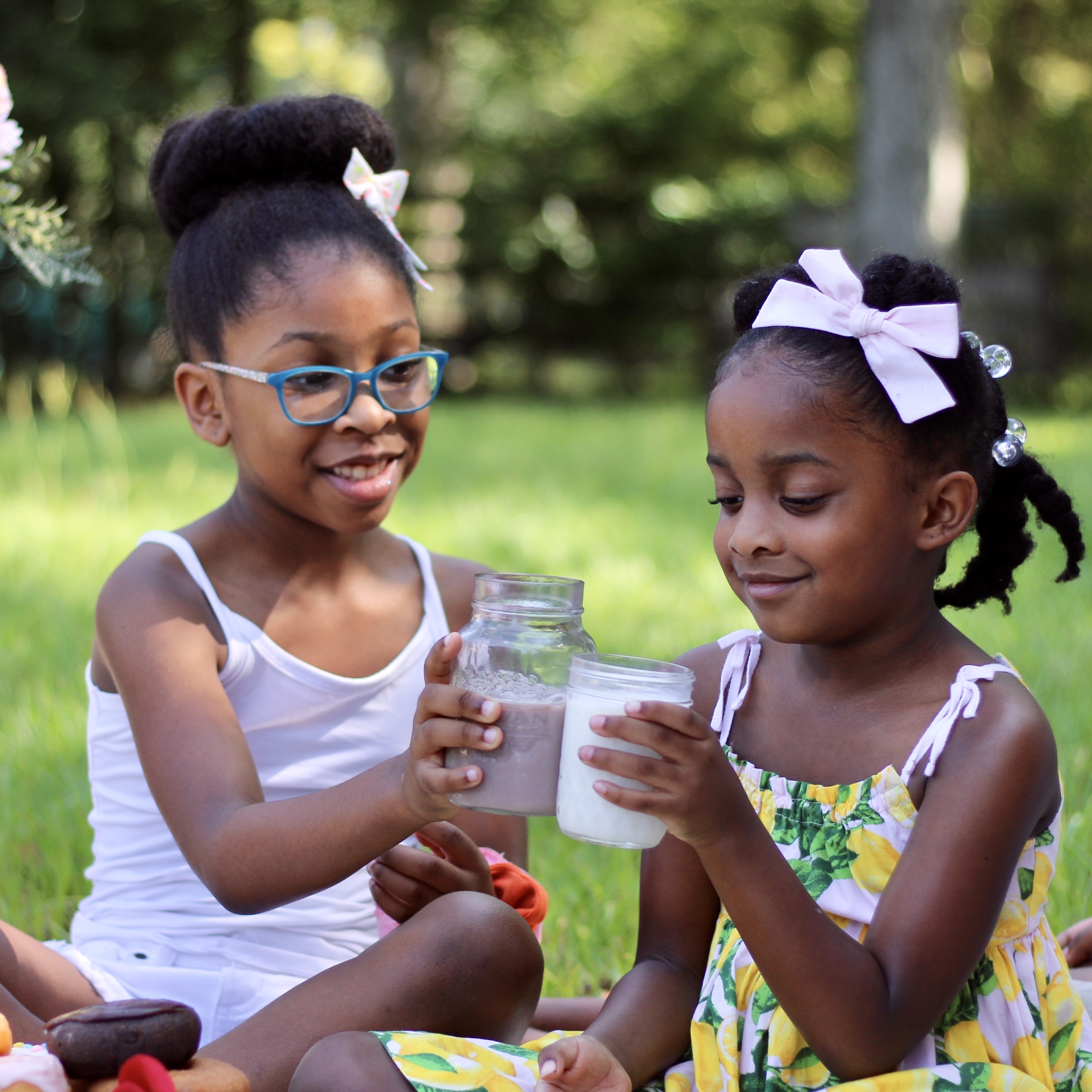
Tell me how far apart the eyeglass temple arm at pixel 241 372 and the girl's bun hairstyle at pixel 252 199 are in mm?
44

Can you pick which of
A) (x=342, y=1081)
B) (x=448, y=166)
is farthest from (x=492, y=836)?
(x=448, y=166)

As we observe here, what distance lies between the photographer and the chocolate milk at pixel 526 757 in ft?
5.08

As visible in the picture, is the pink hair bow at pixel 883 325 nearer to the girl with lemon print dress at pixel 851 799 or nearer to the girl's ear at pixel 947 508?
the girl with lemon print dress at pixel 851 799

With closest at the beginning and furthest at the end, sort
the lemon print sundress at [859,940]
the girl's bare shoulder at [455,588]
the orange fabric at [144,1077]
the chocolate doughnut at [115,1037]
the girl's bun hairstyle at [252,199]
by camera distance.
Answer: the orange fabric at [144,1077]
the chocolate doughnut at [115,1037]
the lemon print sundress at [859,940]
the girl's bun hairstyle at [252,199]
the girl's bare shoulder at [455,588]

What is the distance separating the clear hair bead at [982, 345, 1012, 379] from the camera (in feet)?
6.33

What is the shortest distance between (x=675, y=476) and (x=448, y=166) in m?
9.58

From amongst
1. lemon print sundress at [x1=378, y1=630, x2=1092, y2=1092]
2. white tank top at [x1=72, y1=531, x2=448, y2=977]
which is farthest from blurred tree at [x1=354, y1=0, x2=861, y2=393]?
lemon print sundress at [x1=378, y1=630, x2=1092, y2=1092]

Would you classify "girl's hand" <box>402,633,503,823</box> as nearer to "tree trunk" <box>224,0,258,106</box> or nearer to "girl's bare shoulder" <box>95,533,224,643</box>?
"girl's bare shoulder" <box>95,533,224,643</box>

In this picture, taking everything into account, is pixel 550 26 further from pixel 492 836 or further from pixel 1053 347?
pixel 492 836

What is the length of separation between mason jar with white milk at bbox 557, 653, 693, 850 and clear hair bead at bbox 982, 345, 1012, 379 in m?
0.78

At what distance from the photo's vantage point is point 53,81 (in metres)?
12.6

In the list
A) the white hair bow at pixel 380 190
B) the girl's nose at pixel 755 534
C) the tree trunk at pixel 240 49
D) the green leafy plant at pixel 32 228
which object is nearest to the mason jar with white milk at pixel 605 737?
the girl's nose at pixel 755 534

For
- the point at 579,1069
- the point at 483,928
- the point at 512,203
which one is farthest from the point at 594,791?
the point at 512,203

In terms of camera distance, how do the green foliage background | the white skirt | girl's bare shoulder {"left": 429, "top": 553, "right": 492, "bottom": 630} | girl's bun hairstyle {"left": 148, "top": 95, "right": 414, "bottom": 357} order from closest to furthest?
the white skirt
girl's bun hairstyle {"left": 148, "top": 95, "right": 414, "bottom": 357}
girl's bare shoulder {"left": 429, "top": 553, "right": 492, "bottom": 630}
the green foliage background
